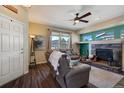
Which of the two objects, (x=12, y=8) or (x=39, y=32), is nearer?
(x=12, y=8)

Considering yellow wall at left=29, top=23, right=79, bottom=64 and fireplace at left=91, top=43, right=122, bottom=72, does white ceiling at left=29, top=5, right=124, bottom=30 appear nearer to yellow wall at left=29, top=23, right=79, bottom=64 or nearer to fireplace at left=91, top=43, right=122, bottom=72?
yellow wall at left=29, top=23, right=79, bottom=64

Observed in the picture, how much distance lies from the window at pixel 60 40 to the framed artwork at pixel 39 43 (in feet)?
2.54

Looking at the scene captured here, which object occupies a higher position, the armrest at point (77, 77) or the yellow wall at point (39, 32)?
the yellow wall at point (39, 32)

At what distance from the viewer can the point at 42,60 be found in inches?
244

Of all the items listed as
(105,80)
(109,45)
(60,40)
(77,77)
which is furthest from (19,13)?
(109,45)

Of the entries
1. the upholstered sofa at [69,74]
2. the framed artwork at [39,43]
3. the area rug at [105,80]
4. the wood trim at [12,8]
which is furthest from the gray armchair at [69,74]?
the framed artwork at [39,43]

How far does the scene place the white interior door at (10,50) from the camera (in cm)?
285

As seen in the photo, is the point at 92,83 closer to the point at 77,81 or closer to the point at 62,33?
the point at 77,81

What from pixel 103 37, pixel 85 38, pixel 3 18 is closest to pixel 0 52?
pixel 3 18

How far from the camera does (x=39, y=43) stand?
6055 mm

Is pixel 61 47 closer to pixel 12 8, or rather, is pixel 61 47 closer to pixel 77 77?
pixel 12 8

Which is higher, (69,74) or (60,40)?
(60,40)

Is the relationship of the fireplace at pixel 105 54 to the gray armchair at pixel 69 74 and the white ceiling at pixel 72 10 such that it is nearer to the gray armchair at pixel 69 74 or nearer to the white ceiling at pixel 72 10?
the white ceiling at pixel 72 10

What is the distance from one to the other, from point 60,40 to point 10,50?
444 cm
